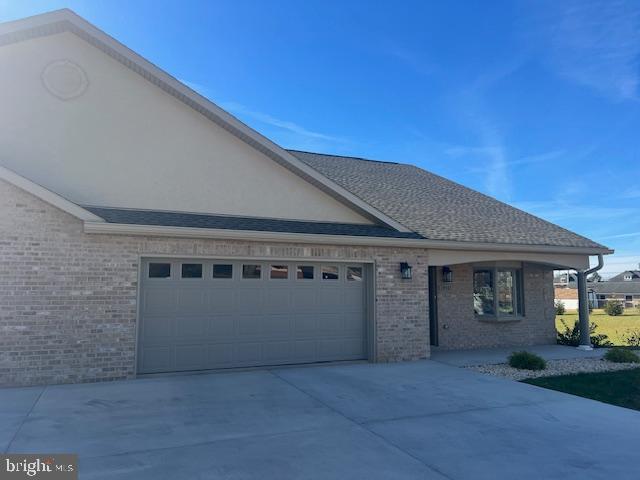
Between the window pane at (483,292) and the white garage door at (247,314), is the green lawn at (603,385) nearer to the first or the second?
the white garage door at (247,314)

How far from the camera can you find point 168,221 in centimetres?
897

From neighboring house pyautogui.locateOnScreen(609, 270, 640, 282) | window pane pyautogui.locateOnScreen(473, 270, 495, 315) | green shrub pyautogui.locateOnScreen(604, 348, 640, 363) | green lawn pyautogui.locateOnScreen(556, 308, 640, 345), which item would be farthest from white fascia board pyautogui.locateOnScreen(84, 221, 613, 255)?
neighboring house pyautogui.locateOnScreen(609, 270, 640, 282)

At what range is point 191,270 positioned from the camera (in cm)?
935

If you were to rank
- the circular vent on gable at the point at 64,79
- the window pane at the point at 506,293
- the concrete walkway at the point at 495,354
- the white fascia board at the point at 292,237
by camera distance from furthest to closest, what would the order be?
the window pane at the point at 506,293 < the concrete walkway at the point at 495,354 < the circular vent on gable at the point at 64,79 < the white fascia board at the point at 292,237

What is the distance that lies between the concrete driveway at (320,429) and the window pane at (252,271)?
2.22 meters

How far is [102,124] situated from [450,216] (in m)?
9.30

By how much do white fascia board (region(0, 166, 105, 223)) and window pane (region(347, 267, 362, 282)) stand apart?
17.6 feet

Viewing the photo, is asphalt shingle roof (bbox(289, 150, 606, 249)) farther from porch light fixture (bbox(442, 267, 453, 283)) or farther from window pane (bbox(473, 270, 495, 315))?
window pane (bbox(473, 270, 495, 315))

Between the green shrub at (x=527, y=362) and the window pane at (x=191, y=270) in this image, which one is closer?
the window pane at (x=191, y=270)

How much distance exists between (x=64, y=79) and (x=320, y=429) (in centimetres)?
817

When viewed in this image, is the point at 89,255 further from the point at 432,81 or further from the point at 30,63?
the point at 432,81

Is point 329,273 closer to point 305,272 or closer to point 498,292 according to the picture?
point 305,272

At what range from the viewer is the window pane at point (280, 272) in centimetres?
1002

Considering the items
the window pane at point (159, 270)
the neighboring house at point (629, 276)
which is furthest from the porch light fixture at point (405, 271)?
the neighboring house at point (629, 276)
